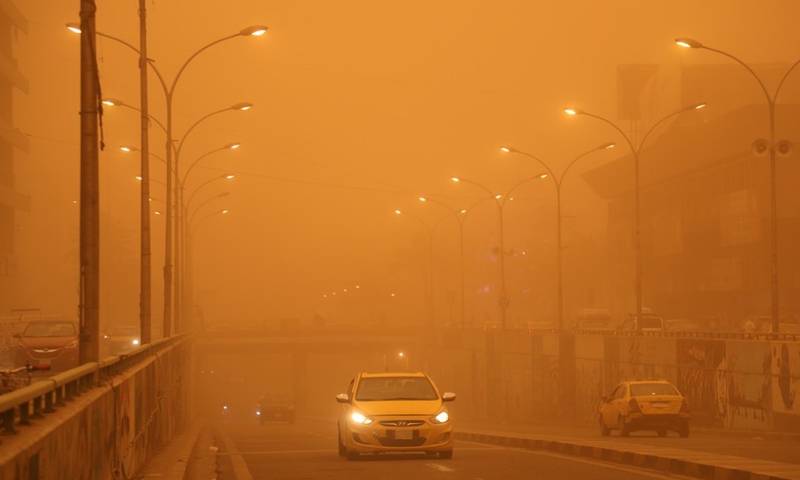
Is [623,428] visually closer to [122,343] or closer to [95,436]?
[95,436]

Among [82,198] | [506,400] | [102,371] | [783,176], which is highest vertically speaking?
[783,176]

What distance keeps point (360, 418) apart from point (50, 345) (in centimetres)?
1753

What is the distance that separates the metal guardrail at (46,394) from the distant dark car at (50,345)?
1922 centimetres

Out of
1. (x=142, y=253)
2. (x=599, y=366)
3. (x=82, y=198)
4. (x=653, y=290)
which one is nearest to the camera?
(x=82, y=198)

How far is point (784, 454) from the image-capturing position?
21.1 meters

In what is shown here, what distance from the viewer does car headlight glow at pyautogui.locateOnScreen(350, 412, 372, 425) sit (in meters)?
20.0

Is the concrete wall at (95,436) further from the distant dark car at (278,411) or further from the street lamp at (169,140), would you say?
the distant dark car at (278,411)

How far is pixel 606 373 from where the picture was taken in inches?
2090

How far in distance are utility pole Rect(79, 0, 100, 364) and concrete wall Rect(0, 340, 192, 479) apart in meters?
0.65

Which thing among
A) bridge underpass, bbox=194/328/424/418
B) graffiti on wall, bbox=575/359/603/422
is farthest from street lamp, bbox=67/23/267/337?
bridge underpass, bbox=194/328/424/418

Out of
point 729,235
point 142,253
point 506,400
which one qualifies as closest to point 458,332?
point 506,400

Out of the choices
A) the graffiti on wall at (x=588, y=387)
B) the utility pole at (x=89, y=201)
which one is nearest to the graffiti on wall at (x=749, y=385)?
the graffiti on wall at (x=588, y=387)

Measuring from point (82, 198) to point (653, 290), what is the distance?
9262cm

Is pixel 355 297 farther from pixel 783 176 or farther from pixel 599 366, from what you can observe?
pixel 599 366
